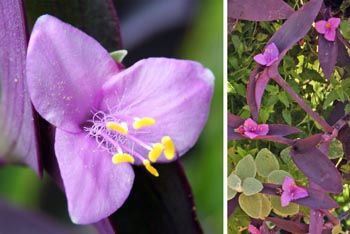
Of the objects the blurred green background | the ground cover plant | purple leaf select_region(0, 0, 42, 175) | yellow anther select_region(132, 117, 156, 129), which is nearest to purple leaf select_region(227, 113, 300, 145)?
the ground cover plant

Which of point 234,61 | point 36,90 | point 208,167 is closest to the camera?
point 36,90

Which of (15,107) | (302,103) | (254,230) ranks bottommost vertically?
(254,230)

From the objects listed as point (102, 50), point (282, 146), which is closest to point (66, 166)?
point (102, 50)

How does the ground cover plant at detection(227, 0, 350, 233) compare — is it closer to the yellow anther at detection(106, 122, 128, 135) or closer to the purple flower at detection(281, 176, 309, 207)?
the purple flower at detection(281, 176, 309, 207)

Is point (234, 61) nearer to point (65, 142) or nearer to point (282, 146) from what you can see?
point (282, 146)

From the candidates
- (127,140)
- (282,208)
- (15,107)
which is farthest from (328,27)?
(15,107)

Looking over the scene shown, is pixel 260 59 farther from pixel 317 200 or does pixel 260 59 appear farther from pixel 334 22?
pixel 317 200
